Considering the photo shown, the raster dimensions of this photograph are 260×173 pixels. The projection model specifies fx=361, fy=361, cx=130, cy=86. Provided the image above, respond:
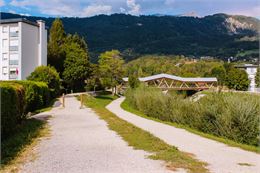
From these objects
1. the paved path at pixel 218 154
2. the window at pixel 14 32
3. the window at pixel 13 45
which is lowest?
the paved path at pixel 218 154

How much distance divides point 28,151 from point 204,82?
6626 cm

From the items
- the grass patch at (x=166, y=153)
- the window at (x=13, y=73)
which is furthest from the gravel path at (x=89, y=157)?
the window at (x=13, y=73)

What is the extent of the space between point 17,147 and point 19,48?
144 feet

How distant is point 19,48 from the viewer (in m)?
51.7

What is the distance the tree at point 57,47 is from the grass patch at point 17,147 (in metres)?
45.7

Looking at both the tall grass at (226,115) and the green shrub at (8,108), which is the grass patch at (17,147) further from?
the tall grass at (226,115)

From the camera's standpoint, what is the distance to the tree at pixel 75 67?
185ft

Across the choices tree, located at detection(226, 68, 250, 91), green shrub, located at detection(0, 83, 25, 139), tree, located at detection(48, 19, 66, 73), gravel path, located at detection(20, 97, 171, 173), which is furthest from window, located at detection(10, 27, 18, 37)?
tree, located at detection(226, 68, 250, 91)

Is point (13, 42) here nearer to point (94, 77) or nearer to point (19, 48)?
point (19, 48)

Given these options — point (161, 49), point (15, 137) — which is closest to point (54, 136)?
point (15, 137)

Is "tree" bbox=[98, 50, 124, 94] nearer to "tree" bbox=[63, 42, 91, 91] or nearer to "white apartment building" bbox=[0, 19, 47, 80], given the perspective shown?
"tree" bbox=[63, 42, 91, 91]

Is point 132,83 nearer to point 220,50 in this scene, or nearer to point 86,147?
point 86,147

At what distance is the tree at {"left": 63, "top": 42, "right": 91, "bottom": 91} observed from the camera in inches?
2223

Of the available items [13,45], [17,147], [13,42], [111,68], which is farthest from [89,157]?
[111,68]
